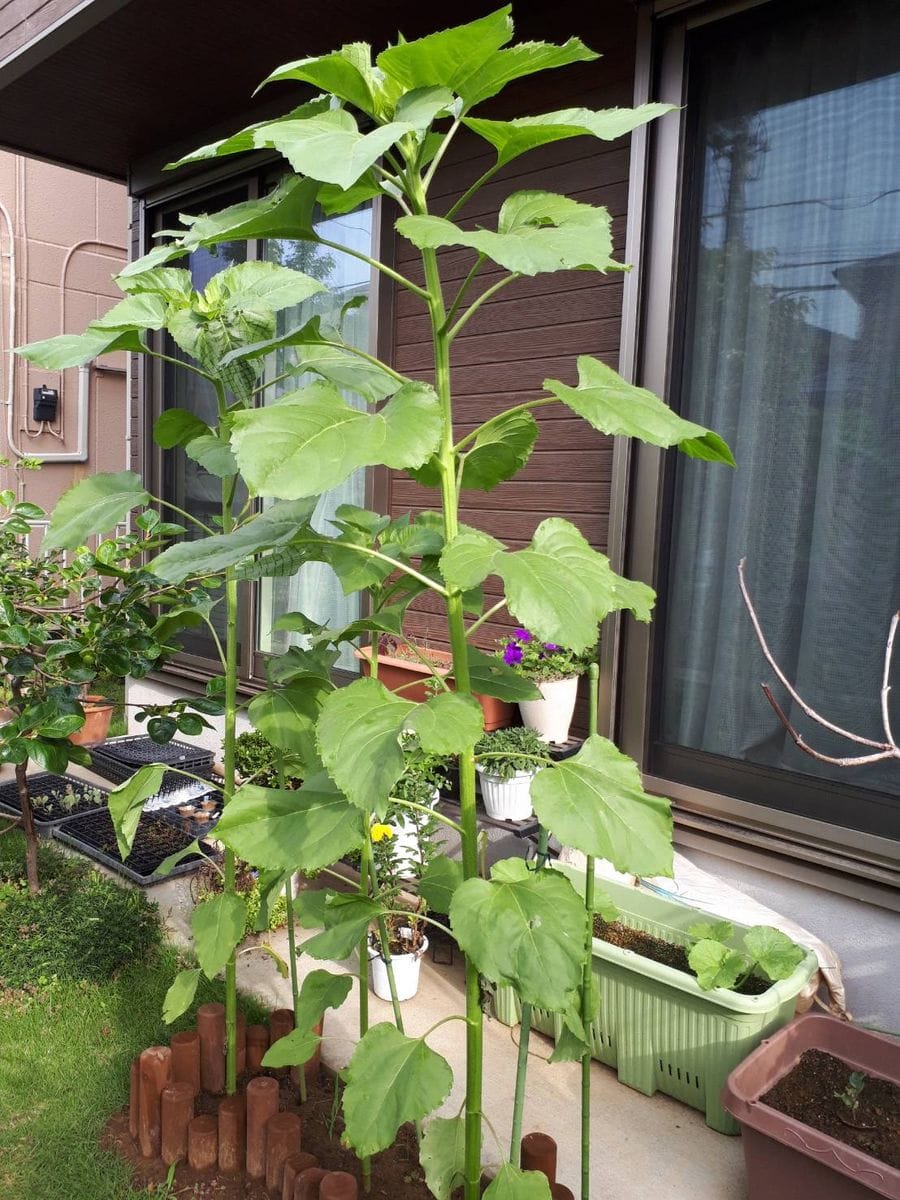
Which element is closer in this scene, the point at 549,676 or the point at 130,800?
the point at 130,800

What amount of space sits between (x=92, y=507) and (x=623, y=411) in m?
0.90

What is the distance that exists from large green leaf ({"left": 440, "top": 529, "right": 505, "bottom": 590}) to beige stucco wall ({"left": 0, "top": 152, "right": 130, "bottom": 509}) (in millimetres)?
6161

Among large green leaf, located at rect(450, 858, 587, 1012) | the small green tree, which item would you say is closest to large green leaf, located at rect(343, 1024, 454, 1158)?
the small green tree

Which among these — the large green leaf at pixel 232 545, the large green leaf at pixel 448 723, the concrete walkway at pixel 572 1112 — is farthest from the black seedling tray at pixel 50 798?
the large green leaf at pixel 448 723

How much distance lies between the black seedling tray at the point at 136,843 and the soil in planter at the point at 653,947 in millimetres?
1444

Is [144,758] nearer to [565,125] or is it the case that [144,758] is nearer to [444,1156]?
[444,1156]

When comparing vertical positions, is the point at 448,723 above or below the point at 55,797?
above

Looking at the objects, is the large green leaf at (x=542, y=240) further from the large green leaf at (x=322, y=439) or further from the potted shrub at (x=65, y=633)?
the potted shrub at (x=65, y=633)

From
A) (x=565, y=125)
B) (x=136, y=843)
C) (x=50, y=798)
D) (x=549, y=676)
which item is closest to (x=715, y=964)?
(x=549, y=676)

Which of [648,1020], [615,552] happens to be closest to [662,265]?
[615,552]

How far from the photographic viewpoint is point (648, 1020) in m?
2.07

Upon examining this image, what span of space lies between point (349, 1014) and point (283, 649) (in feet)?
6.24

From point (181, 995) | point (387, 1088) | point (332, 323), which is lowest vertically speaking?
point (181, 995)

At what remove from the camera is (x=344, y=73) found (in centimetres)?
99
